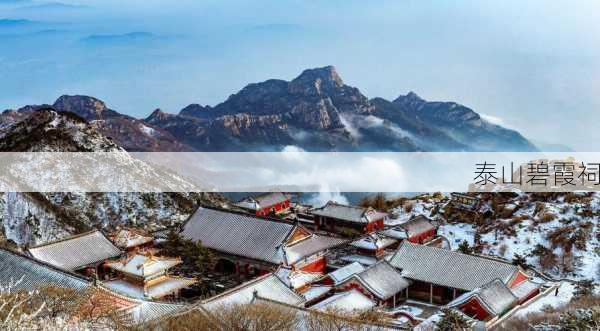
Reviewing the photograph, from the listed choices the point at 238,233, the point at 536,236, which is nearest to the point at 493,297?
the point at 536,236

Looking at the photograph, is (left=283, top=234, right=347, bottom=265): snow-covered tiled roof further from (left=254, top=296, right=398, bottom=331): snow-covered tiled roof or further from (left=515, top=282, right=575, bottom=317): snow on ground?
(left=515, top=282, right=575, bottom=317): snow on ground

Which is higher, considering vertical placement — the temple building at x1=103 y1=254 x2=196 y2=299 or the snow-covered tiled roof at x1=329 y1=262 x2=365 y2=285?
the temple building at x1=103 y1=254 x2=196 y2=299

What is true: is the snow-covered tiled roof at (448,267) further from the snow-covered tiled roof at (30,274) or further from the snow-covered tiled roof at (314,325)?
the snow-covered tiled roof at (30,274)

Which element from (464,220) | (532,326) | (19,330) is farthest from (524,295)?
(19,330)

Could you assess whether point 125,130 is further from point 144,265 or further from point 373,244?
point 144,265

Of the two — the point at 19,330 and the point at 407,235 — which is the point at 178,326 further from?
the point at 407,235

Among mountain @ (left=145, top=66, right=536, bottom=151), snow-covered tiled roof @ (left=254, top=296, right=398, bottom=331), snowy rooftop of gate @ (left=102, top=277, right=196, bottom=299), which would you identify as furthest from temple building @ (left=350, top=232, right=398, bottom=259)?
mountain @ (left=145, top=66, right=536, bottom=151)

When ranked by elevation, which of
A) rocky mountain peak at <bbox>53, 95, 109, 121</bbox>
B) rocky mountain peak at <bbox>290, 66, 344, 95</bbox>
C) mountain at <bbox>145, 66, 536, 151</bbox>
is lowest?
mountain at <bbox>145, 66, 536, 151</bbox>
